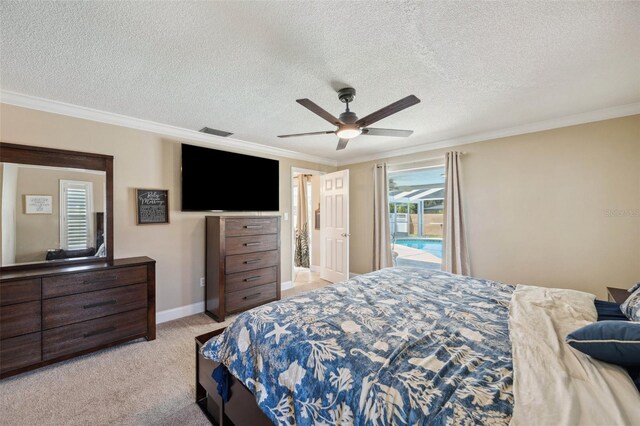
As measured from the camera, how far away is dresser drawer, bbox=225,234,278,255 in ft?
11.1

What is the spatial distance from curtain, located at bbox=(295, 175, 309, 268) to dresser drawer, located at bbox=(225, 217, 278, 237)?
240 cm

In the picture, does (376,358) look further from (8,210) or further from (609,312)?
(8,210)

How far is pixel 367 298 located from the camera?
190 centimetres

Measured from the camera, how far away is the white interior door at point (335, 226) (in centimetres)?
458

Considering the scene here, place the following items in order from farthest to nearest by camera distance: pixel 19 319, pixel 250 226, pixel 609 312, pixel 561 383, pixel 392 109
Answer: pixel 250 226, pixel 19 319, pixel 392 109, pixel 609 312, pixel 561 383

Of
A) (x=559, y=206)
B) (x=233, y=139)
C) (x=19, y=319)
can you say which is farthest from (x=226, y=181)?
(x=559, y=206)

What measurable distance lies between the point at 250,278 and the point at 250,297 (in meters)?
0.27

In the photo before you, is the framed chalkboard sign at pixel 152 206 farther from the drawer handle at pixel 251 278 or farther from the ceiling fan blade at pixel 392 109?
the ceiling fan blade at pixel 392 109

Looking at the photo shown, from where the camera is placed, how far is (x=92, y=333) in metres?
2.42

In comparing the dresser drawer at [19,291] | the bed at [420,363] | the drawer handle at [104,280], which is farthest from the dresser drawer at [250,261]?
the bed at [420,363]

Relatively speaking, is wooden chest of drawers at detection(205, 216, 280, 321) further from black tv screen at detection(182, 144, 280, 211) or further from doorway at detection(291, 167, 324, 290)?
doorway at detection(291, 167, 324, 290)

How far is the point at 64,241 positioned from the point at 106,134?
1227mm

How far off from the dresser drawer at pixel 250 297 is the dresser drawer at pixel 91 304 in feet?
3.21

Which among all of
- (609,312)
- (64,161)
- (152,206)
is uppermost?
(64,161)
